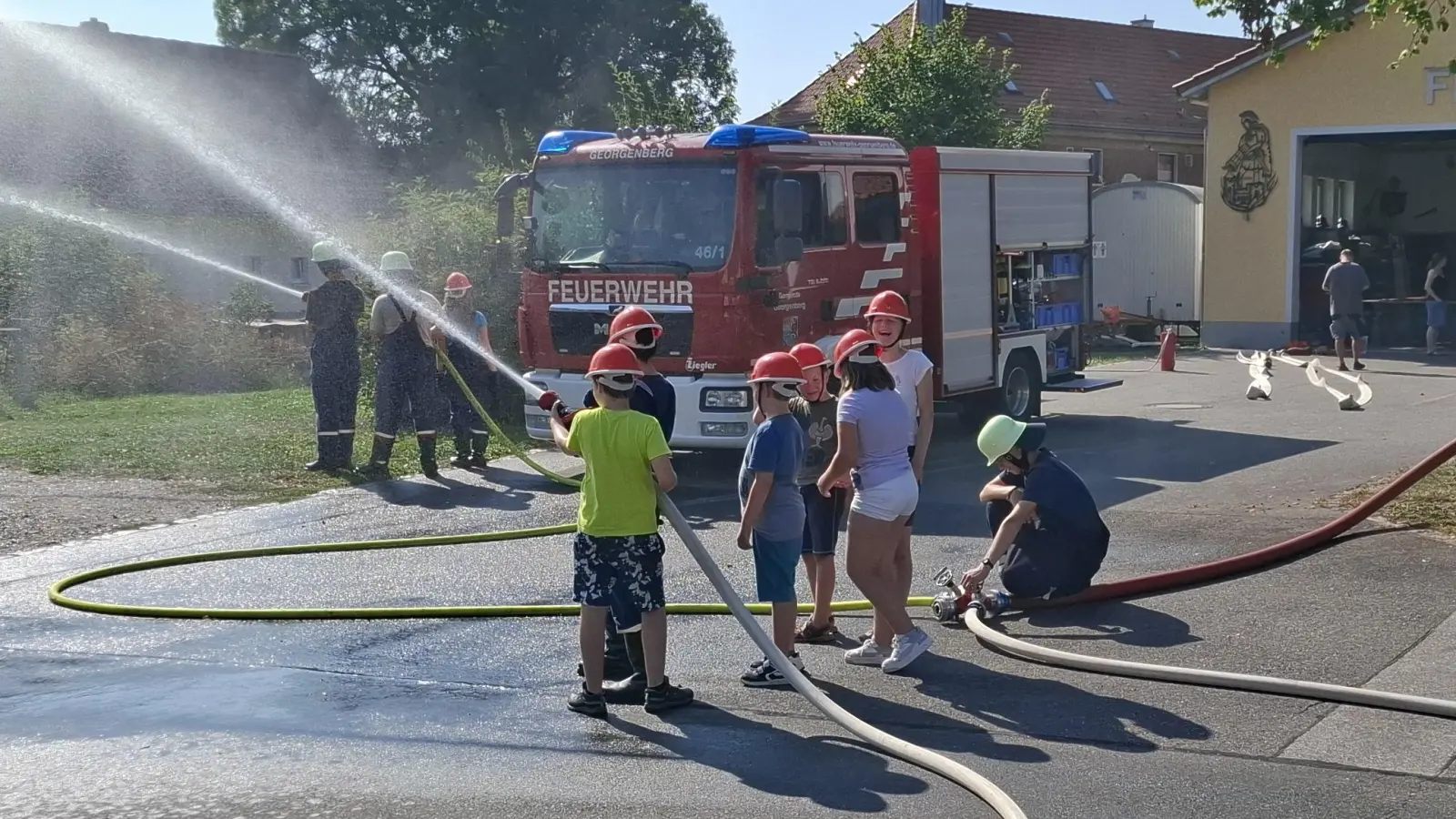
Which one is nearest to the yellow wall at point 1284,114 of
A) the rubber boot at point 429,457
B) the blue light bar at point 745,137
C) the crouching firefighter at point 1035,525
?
the blue light bar at point 745,137

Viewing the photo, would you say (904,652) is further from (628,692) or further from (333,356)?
(333,356)

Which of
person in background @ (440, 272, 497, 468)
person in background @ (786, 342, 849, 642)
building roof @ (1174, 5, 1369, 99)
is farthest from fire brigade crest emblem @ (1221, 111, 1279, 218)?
person in background @ (786, 342, 849, 642)

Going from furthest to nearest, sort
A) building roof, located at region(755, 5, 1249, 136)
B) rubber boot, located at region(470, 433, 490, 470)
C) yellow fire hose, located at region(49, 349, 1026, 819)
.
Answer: building roof, located at region(755, 5, 1249, 136)
rubber boot, located at region(470, 433, 490, 470)
yellow fire hose, located at region(49, 349, 1026, 819)

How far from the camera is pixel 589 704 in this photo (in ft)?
20.9

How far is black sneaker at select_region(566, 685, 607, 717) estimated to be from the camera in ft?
20.9

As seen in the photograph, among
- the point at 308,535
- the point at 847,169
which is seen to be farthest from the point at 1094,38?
the point at 308,535

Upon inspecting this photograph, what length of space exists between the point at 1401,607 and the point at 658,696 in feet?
12.7

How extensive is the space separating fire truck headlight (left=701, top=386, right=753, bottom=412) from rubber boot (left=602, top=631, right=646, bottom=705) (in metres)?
5.50

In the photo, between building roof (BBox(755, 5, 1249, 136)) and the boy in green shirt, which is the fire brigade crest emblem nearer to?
building roof (BBox(755, 5, 1249, 136))

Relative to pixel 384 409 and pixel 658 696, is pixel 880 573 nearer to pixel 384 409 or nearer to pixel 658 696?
pixel 658 696

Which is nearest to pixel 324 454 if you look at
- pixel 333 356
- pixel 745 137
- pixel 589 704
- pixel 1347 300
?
pixel 333 356

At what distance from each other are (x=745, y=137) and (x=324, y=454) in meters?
4.61

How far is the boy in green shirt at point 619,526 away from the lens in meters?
6.26

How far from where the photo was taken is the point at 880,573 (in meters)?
6.85
